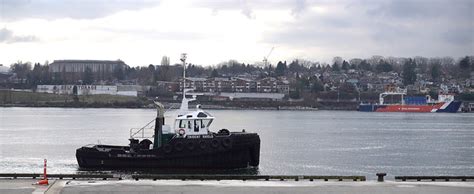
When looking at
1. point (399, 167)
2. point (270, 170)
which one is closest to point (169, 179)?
point (270, 170)

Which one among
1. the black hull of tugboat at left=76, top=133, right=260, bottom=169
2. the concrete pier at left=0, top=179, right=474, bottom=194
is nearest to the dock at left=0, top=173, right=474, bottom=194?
the concrete pier at left=0, top=179, right=474, bottom=194

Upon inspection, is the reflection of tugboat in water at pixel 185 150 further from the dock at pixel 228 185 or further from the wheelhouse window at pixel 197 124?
the dock at pixel 228 185

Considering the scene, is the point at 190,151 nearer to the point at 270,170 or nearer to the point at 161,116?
the point at 161,116

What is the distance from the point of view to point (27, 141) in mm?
73188

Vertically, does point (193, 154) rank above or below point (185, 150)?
below

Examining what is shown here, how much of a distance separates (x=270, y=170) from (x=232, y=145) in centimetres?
504

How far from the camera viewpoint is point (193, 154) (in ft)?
134

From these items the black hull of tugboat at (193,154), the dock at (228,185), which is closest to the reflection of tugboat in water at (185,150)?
the black hull of tugboat at (193,154)

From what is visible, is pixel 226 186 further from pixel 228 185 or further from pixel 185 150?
pixel 185 150

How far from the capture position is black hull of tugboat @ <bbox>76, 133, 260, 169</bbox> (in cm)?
4078

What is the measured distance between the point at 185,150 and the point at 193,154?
0.50 metres

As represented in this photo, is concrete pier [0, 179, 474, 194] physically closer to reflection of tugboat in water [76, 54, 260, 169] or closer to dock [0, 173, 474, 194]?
dock [0, 173, 474, 194]

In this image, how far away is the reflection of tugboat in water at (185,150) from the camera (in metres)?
40.8

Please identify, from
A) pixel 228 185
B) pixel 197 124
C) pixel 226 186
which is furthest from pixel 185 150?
pixel 226 186
